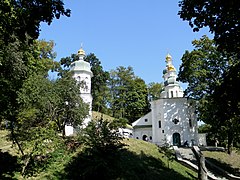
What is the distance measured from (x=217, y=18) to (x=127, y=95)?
44.6 meters

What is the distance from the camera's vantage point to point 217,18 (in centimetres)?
873

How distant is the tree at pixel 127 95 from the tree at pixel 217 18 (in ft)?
141

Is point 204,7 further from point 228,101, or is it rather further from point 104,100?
point 104,100

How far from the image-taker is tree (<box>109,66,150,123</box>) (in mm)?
52625

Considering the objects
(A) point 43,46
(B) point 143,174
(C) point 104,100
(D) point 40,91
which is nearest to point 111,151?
(B) point 143,174

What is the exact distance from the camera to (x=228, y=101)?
1018 cm

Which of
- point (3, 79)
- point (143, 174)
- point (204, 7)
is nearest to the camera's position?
point (204, 7)

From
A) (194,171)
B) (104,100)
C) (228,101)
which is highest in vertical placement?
(104,100)

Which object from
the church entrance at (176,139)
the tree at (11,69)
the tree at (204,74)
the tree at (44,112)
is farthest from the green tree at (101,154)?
the church entrance at (176,139)

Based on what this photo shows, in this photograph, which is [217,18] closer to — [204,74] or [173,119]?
[204,74]

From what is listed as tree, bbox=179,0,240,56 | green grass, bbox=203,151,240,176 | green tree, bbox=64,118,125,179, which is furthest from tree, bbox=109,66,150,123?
tree, bbox=179,0,240,56

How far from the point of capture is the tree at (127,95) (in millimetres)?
52625

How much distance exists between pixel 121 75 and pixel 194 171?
123ft

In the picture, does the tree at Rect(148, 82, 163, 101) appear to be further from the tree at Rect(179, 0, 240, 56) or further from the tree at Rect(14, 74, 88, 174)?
the tree at Rect(179, 0, 240, 56)
